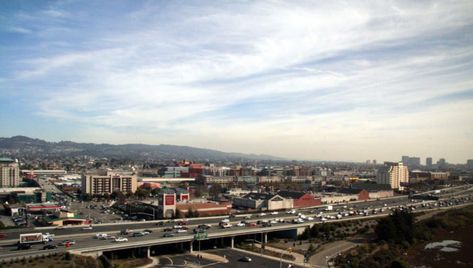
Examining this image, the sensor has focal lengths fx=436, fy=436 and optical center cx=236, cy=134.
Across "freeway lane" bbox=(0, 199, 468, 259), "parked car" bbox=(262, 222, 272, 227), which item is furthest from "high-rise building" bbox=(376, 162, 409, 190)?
"freeway lane" bbox=(0, 199, 468, 259)

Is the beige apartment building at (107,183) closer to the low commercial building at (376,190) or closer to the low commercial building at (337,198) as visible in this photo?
the low commercial building at (337,198)

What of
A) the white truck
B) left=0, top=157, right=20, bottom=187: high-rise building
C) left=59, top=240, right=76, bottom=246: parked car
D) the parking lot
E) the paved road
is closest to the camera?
the white truck

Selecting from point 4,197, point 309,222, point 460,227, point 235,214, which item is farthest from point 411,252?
point 4,197

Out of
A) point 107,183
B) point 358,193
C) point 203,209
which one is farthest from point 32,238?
point 358,193

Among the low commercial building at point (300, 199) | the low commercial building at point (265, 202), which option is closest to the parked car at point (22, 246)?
the low commercial building at point (265, 202)

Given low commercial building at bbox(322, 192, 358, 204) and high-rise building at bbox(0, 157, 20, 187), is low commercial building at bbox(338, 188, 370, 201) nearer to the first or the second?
low commercial building at bbox(322, 192, 358, 204)
